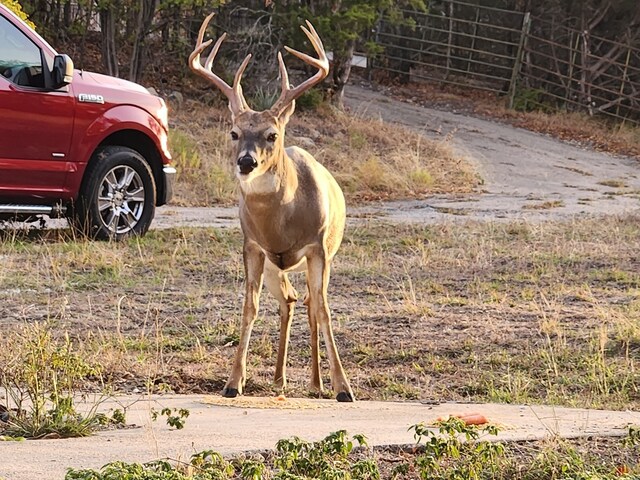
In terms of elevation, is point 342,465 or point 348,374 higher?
point 342,465

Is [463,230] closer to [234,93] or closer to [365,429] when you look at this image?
[234,93]

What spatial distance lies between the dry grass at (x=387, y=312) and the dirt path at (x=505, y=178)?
2.46 metres

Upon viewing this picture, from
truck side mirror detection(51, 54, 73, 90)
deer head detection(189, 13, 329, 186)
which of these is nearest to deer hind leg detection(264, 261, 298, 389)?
deer head detection(189, 13, 329, 186)

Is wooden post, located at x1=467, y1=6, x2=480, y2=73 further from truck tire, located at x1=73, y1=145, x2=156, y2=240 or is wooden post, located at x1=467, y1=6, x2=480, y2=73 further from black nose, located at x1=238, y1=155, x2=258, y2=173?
black nose, located at x1=238, y1=155, x2=258, y2=173

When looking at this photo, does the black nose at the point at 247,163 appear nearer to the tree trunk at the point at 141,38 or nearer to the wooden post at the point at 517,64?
the tree trunk at the point at 141,38

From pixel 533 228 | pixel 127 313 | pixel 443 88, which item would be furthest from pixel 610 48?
pixel 127 313

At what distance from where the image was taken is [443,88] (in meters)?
32.7

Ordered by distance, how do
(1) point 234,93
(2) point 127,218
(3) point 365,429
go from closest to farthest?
(3) point 365,429 → (1) point 234,93 → (2) point 127,218

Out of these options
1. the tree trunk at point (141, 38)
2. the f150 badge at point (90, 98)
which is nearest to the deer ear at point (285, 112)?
the f150 badge at point (90, 98)

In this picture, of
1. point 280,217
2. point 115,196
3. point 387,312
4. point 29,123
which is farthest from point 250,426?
point 115,196

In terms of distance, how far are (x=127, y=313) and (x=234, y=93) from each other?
2.66 meters

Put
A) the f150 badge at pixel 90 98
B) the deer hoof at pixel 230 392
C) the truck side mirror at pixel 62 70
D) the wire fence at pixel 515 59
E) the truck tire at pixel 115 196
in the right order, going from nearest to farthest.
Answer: the deer hoof at pixel 230 392 → the truck side mirror at pixel 62 70 → the f150 badge at pixel 90 98 → the truck tire at pixel 115 196 → the wire fence at pixel 515 59

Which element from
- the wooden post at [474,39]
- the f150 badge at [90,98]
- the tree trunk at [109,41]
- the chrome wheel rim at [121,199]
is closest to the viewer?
the f150 badge at [90,98]

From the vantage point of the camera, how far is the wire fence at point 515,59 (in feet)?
98.3
